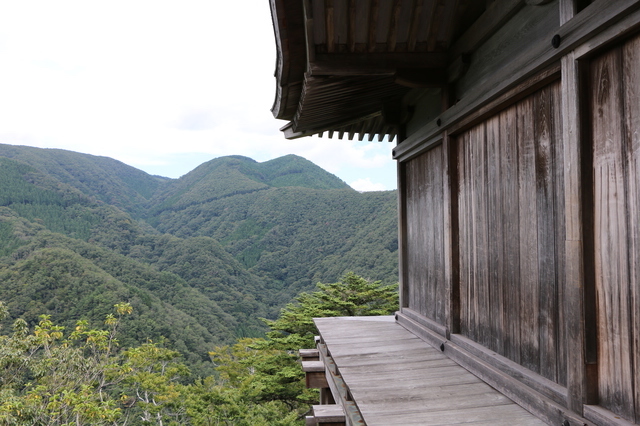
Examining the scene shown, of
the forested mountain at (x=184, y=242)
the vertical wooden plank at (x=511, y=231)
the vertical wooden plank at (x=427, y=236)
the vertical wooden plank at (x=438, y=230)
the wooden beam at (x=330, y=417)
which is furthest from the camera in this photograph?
the forested mountain at (x=184, y=242)

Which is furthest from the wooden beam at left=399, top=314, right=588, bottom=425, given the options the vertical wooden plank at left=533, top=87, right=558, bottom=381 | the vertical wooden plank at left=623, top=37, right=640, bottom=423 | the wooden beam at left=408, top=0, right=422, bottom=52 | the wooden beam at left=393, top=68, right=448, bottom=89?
the wooden beam at left=408, top=0, right=422, bottom=52

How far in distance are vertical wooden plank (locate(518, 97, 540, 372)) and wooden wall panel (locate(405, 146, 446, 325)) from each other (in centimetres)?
102

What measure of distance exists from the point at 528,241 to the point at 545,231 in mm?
156

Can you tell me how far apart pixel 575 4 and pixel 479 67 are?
3.05 feet

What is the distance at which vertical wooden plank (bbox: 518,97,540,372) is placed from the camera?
211cm

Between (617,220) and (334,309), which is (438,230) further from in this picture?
(334,309)

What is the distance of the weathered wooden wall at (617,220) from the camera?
1.49m

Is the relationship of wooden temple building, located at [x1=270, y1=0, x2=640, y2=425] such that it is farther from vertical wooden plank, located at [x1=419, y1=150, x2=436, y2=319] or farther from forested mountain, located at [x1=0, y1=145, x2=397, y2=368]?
forested mountain, located at [x1=0, y1=145, x2=397, y2=368]

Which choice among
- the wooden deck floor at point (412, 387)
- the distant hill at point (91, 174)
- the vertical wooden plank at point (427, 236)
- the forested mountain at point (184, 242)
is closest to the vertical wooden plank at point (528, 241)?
the wooden deck floor at point (412, 387)

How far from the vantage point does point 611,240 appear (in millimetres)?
1576

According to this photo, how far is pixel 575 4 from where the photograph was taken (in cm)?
171

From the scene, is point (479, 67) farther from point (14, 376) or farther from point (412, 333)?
point (14, 376)

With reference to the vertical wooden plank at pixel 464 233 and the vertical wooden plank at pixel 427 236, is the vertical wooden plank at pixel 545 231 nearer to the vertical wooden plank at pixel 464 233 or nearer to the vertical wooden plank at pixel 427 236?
the vertical wooden plank at pixel 464 233

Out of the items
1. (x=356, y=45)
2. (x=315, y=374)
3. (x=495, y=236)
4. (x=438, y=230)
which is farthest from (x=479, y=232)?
(x=315, y=374)
